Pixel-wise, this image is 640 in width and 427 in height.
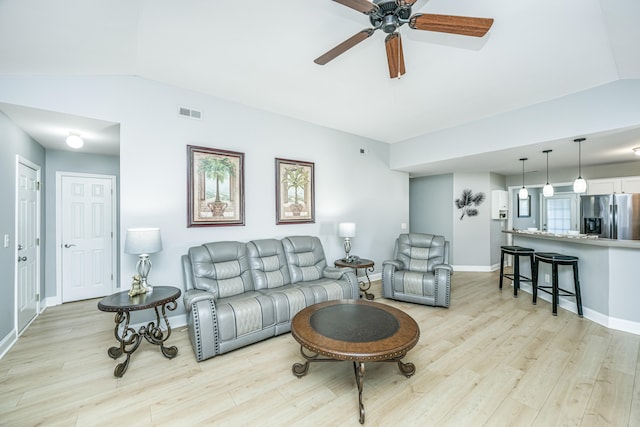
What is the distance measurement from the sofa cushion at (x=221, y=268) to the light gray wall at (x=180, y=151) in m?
0.39

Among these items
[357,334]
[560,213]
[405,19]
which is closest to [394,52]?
[405,19]

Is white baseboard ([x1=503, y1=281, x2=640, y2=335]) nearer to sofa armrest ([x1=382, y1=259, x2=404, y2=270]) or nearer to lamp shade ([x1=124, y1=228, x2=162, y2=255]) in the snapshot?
sofa armrest ([x1=382, y1=259, x2=404, y2=270])

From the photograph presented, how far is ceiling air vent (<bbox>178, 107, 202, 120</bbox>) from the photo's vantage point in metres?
3.29

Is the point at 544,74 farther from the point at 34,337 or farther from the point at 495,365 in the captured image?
the point at 34,337

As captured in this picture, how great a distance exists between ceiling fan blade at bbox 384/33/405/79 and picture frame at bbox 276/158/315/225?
7.36ft

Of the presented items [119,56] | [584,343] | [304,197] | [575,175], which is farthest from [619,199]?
[119,56]

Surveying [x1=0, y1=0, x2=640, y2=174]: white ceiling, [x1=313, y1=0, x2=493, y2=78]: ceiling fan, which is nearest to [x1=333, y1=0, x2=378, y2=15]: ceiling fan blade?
[x1=313, y1=0, x2=493, y2=78]: ceiling fan

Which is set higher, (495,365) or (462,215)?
(462,215)

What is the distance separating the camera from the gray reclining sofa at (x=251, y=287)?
8.36 feet

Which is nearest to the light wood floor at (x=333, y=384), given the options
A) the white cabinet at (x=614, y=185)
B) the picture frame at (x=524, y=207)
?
the white cabinet at (x=614, y=185)

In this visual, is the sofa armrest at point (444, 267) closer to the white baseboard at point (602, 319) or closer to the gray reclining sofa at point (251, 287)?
the gray reclining sofa at point (251, 287)

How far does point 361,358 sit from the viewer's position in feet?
5.77

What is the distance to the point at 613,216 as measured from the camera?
4.79 metres

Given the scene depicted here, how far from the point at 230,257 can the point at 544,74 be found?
4.09 metres
